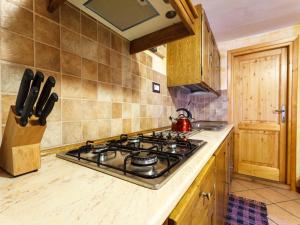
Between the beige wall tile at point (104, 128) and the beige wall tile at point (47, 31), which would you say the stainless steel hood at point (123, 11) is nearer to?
the beige wall tile at point (47, 31)

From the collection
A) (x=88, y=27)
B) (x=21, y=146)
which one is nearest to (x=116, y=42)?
(x=88, y=27)

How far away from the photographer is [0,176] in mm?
442

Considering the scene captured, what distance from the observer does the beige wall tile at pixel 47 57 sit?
0.64 meters

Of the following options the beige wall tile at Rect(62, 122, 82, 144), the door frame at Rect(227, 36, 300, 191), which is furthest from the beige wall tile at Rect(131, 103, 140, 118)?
the door frame at Rect(227, 36, 300, 191)

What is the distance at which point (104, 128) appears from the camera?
3.10ft

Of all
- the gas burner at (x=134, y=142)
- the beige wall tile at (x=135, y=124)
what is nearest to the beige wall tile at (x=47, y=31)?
the gas burner at (x=134, y=142)

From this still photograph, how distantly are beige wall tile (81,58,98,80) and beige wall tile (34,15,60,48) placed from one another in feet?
0.48

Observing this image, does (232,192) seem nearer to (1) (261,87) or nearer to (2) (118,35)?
(1) (261,87)

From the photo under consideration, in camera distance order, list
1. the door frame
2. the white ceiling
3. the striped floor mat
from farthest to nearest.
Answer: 1. the door frame
2. the white ceiling
3. the striped floor mat

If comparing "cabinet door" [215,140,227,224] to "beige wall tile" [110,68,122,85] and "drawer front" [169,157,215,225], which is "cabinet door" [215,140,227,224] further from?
"beige wall tile" [110,68,122,85]

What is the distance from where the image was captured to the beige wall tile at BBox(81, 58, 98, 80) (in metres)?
0.82

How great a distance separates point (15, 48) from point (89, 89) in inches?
13.3

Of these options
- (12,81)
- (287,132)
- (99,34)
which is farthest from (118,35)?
(287,132)

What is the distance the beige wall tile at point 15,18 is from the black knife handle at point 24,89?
331 millimetres
